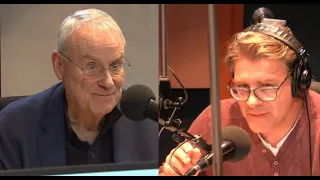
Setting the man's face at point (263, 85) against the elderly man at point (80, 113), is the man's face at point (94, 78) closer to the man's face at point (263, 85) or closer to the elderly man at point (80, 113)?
the elderly man at point (80, 113)

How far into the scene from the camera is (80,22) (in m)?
1.13

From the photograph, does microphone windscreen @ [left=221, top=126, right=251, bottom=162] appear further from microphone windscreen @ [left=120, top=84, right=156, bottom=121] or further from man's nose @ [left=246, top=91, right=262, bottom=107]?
microphone windscreen @ [left=120, top=84, right=156, bottom=121]

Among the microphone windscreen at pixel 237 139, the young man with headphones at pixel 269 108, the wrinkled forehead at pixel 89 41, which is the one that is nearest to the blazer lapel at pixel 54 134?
the wrinkled forehead at pixel 89 41

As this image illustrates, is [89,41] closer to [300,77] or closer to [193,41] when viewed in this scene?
[193,41]

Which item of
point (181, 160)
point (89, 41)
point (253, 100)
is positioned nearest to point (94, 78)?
point (89, 41)

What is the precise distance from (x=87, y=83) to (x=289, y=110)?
585 mm

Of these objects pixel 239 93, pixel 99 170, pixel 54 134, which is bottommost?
pixel 99 170

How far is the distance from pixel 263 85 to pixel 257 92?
0.09 ft

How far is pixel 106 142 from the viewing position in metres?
1.19

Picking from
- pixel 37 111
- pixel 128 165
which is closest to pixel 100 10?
pixel 37 111

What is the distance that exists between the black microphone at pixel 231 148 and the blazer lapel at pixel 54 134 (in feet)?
1.30

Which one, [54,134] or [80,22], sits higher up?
[80,22]

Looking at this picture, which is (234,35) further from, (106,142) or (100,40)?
(106,142)

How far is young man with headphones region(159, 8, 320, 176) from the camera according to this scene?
1.09 meters
